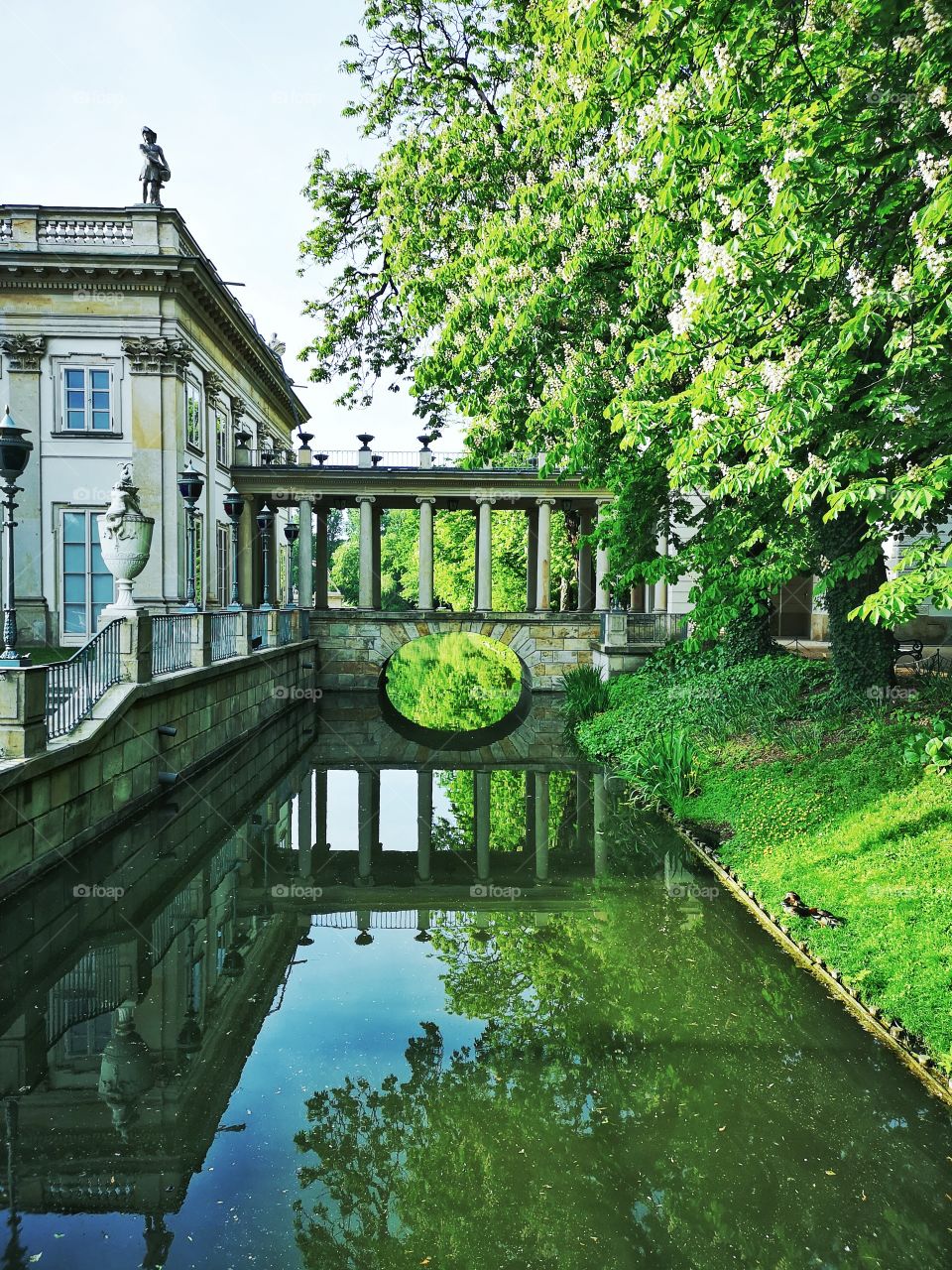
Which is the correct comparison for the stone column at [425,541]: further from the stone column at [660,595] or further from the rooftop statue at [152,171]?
the rooftop statue at [152,171]

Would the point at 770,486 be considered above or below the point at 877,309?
below

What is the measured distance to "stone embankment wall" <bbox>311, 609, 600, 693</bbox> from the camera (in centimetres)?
2847

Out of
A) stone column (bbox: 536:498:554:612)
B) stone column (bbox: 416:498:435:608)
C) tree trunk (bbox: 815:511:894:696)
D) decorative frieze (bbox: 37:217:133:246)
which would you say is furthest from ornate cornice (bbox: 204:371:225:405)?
tree trunk (bbox: 815:511:894:696)

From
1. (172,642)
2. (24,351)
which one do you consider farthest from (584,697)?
(24,351)

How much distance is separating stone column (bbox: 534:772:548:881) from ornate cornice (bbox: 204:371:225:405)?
52.6 feet

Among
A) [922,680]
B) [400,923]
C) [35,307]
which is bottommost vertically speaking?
[400,923]

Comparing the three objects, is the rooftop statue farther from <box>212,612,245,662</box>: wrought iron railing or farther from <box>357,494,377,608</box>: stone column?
<box>212,612,245,662</box>: wrought iron railing

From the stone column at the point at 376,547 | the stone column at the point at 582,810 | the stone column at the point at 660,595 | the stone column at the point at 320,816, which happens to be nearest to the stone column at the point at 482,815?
the stone column at the point at 582,810

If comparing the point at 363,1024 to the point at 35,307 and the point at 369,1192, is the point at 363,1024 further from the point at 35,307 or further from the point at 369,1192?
the point at 35,307

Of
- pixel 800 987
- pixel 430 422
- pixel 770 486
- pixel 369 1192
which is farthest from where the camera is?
pixel 430 422

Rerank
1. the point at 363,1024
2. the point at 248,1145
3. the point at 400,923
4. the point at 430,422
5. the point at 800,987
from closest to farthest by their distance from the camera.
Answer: the point at 248,1145 → the point at 363,1024 → the point at 800,987 → the point at 400,923 → the point at 430,422

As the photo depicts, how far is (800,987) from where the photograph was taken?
23.0 ft

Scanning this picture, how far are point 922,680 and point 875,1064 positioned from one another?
28.7 feet

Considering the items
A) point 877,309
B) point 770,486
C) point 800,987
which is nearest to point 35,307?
point 770,486
